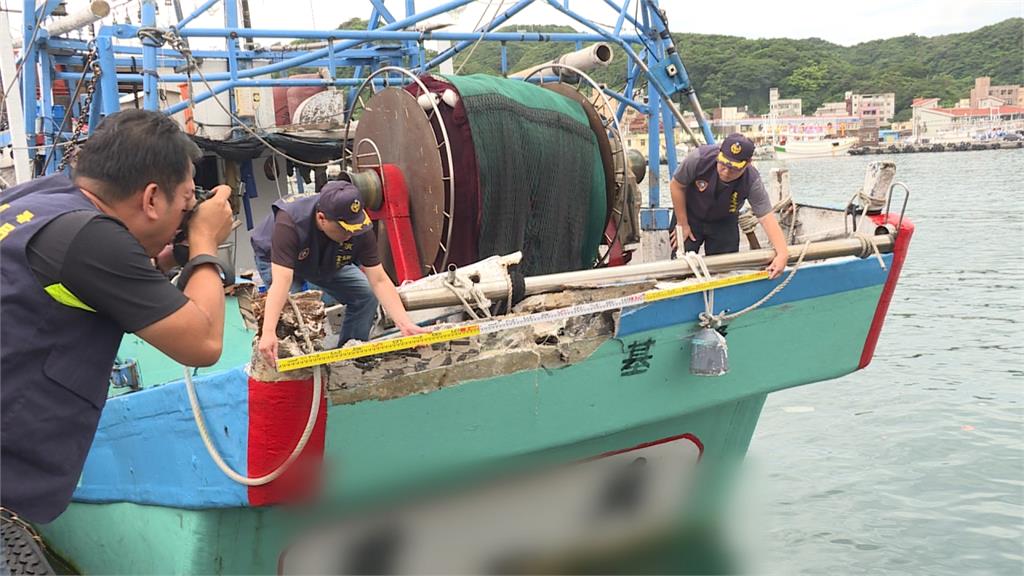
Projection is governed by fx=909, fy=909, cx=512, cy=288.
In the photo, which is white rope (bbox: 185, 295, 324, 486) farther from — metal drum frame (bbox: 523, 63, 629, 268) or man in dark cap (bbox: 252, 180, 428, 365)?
metal drum frame (bbox: 523, 63, 629, 268)

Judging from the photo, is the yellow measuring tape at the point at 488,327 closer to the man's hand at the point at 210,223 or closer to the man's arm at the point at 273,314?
the man's arm at the point at 273,314

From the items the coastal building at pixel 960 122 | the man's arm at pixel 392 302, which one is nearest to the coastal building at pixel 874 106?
the coastal building at pixel 960 122

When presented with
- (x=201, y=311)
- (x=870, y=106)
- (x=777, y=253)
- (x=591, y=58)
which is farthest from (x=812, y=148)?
(x=201, y=311)

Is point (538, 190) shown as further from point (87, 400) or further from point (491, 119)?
point (87, 400)

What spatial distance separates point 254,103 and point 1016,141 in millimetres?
99319

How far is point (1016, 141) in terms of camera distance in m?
92.6

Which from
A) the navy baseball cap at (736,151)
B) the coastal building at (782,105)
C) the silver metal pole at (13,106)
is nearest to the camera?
Answer: the navy baseball cap at (736,151)

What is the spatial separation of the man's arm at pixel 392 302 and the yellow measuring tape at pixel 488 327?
17cm

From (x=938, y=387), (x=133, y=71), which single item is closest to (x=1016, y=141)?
Result: (x=938, y=387)

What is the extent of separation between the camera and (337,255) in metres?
4.86

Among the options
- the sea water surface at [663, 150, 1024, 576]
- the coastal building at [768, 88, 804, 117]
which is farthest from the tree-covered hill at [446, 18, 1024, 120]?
the sea water surface at [663, 150, 1024, 576]

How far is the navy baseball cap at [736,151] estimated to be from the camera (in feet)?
19.0

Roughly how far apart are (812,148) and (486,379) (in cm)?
10520

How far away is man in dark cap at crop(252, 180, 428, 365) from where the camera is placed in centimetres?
439
